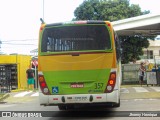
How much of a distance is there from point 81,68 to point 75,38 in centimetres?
101

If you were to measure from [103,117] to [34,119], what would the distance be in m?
2.24

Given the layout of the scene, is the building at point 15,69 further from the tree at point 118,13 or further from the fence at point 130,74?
the tree at point 118,13

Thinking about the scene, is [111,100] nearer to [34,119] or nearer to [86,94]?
[86,94]

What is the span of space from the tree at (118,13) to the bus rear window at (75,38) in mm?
28544

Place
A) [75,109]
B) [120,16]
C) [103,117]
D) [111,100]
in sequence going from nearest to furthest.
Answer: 1. [111,100]
2. [103,117]
3. [75,109]
4. [120,16]

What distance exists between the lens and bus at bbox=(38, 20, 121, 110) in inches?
453

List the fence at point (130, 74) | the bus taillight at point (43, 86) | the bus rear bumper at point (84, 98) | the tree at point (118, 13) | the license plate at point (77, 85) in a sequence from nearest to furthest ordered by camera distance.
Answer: the bus rear bumper at point (84, 98), the license plate at point (77, 85), the bus taillight at point (43, 86), the fence at point (130, 74), the tree at point (118, 13)

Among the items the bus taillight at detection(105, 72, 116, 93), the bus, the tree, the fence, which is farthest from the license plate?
the tree

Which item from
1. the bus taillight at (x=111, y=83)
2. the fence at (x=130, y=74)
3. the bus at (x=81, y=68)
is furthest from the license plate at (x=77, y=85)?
the fence at (x=130, y=74)

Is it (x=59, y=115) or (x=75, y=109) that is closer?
(x=59, y=115)

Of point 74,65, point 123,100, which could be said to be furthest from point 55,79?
point 123,100

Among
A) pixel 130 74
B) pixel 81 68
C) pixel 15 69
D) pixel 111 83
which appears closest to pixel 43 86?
pixel 81 68

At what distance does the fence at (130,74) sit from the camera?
96.4 ft

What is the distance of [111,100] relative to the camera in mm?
11445
